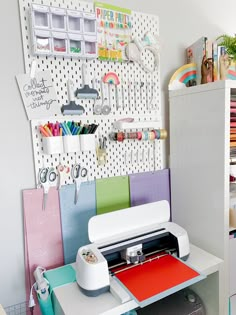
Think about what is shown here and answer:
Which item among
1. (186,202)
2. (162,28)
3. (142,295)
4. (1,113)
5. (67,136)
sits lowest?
(142,295)

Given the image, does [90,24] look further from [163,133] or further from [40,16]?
[163,133]

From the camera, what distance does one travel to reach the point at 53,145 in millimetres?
1037

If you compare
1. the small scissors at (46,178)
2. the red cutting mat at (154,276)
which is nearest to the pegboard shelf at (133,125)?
the small scissors at (46,178)

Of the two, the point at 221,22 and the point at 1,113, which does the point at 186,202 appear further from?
the point at 221,22

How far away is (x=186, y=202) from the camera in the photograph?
133 centimetres

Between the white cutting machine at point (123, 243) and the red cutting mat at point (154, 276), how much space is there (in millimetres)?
37

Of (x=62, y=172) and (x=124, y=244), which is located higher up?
(x=62, y=172)

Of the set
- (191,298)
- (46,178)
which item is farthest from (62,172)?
(191,298)

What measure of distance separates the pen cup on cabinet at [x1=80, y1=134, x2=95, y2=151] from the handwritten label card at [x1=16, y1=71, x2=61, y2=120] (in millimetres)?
166

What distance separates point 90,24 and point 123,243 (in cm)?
91

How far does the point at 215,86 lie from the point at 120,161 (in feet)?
1.77

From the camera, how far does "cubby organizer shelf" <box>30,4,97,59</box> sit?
1.00 m

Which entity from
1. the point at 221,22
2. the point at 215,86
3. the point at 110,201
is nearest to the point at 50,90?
the point at 110,201

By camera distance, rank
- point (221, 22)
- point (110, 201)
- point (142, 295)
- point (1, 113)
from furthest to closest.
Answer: point (221, 22) < point (110, 201) < point (1, 113) < point (142, 295)
